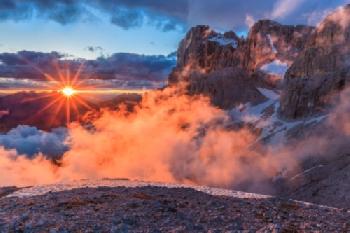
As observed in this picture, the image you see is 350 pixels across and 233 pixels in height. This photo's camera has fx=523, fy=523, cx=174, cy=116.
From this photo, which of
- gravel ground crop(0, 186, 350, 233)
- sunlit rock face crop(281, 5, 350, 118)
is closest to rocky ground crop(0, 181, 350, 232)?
gravel ground crop(0, 186, 350, 233)

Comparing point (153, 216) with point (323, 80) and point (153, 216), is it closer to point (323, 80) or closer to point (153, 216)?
point (153, 216)

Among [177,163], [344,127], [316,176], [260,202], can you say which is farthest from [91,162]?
[260,202]

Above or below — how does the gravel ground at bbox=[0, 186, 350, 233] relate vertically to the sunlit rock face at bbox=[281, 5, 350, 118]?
below

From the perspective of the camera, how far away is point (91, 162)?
653 ft

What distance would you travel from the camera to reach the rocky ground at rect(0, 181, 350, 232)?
953 inches

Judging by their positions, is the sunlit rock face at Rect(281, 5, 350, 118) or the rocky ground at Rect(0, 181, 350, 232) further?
the sunlit rock face at Rect(281, 5, 350, 118)

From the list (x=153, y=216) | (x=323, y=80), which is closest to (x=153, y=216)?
(x=153, y=216)

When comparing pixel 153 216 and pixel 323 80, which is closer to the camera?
pixel 153 216

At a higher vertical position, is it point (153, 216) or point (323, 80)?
point (323, 80)

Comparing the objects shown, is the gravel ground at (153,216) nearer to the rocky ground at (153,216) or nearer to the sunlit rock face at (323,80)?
the rocky ground at (153,216)

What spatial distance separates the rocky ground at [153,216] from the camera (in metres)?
24.2

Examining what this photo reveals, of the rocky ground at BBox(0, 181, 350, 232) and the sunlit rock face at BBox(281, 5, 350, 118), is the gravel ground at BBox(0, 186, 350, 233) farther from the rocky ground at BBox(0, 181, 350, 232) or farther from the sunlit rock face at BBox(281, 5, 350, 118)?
the sunlit rock face at BBox(281, 5, 350, 118)

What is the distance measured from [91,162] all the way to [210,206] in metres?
172

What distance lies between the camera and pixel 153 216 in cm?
2664
